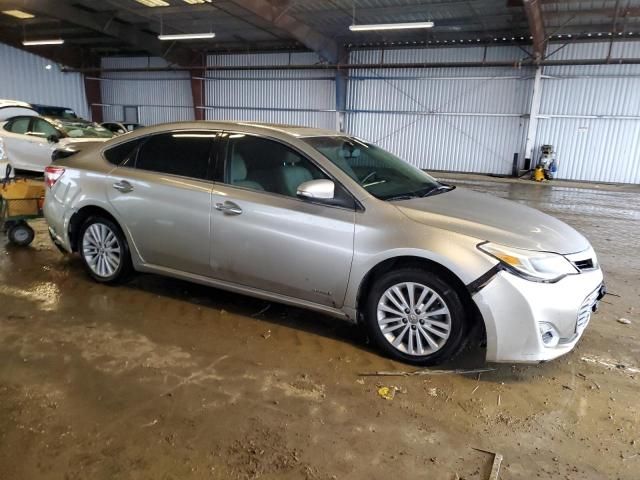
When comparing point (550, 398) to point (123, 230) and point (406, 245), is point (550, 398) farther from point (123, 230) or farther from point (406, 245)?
point (123, 230)

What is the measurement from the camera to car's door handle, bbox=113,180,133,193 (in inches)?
161

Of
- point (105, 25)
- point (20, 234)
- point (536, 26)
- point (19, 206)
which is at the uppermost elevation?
point (105, 25)

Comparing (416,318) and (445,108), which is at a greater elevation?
(445,108)

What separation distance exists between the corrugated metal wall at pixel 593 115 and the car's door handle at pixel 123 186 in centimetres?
1533

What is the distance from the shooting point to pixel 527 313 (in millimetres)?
2799

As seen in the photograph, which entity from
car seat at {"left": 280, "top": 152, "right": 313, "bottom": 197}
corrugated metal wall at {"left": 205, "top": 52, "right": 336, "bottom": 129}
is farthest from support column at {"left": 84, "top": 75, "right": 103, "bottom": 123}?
→ car seat at {"left": 280, "top": 152, "right": 313, "bottom": 197}

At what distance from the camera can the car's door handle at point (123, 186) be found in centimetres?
408

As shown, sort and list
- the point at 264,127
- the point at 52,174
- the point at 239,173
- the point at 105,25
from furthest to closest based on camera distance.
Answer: the point at 105,25 < the point at 52,174 < the point at 264,127 < the point at 239,173

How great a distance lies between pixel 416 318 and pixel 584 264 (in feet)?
3.61

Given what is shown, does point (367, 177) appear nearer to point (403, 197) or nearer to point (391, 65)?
point (403, 197)

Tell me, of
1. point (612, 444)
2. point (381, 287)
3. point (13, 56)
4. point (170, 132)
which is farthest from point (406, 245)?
point (13, 56)

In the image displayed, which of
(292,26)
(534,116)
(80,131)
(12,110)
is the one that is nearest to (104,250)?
(80,131)

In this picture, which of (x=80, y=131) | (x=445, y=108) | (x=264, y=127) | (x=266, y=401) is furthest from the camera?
(x=445, y=108)

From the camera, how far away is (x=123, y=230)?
4.16m
